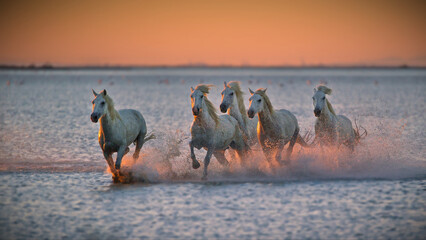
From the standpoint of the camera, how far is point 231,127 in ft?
41.3

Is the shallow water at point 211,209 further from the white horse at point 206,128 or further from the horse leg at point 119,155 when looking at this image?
the white horse at point 206,128

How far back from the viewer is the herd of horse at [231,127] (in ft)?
38.3

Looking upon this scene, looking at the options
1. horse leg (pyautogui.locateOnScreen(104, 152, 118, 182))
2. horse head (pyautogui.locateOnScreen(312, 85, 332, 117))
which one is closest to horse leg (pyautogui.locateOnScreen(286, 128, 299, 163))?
horse head (pyautogui.locateOnScreen(312, 85, 332, 117))

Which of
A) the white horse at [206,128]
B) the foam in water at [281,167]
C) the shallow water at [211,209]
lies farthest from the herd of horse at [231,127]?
the shallow water at [211,209]

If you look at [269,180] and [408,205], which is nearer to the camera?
[408,205]

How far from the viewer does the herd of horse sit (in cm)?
1168

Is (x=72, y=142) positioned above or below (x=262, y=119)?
below

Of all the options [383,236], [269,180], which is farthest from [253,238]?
[269,180]

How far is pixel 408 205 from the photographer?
9.86 meters

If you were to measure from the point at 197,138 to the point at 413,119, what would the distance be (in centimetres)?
1627

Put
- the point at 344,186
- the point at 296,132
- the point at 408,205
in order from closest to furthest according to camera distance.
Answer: the point at 408,205 < the point at 344,186 < the point at 296,132

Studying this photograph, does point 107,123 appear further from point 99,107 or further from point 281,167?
point 281,167

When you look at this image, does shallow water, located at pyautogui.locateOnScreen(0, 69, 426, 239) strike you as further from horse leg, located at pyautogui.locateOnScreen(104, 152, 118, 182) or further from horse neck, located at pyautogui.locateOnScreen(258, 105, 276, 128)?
horse neck, located at pyautogui.locateOnScreen(258, 105, 276, 128)

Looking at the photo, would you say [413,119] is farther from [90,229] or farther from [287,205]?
[90,229]
